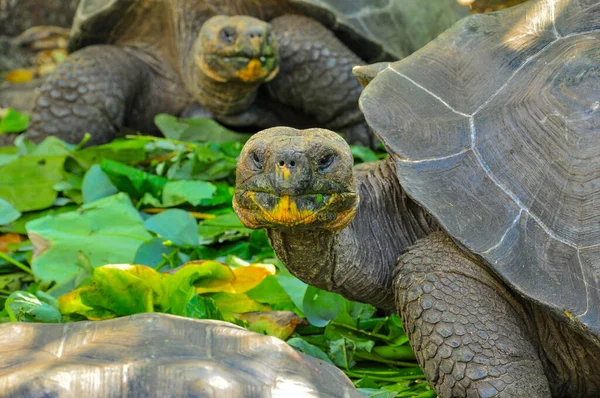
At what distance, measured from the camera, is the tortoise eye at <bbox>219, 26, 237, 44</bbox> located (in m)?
4.89

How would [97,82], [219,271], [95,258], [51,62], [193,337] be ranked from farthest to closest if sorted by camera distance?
1. [51,62]
2. [97,82]
3. [95,258]
4. [219,271]
5. [193,337]

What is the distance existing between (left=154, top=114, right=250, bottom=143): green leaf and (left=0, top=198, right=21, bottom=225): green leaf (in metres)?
1.31

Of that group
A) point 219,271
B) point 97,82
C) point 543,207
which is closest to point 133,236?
point 219,271

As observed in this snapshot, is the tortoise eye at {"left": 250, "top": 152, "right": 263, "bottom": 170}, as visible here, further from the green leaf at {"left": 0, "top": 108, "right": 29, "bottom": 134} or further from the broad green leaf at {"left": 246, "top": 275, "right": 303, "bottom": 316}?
the green leaf at {"left": 0, "top": 108, "right": 29, "bottom": 134}

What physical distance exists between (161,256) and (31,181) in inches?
46.5

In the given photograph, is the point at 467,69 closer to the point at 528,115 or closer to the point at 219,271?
the point at 528,115

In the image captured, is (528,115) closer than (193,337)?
No

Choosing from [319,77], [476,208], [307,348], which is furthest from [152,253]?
[319,77]

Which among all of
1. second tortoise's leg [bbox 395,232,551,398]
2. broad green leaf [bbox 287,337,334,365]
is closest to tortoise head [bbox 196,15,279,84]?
broad green leaf [bbox 287,337,334,365]

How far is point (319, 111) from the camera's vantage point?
5488mm

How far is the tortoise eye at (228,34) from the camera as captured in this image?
16.1 ft

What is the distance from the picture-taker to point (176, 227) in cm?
359

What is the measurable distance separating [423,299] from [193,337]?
2.50 feet

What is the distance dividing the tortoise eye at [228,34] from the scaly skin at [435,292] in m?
2.44
